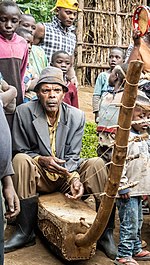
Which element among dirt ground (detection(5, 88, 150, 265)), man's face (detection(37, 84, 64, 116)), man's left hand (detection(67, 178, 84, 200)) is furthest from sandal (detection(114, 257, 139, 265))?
man's face (detection(37, 84, 64, 116))

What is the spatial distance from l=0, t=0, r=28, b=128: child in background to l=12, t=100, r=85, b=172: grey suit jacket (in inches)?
5.5

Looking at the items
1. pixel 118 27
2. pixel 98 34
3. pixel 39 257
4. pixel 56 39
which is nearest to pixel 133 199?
pixel 39 257

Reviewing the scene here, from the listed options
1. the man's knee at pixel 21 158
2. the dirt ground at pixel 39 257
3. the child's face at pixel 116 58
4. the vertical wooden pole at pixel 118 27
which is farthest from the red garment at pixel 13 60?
the vertical wooden pole at pixel 118 27

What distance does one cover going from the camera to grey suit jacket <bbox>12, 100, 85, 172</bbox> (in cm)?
490

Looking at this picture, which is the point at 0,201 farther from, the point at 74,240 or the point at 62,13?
the point at 62,13

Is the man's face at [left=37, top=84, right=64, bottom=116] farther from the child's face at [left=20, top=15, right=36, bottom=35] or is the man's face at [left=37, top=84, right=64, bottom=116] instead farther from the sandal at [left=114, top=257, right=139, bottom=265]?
the sandal at [left=114, top=257, right=139, bottom=265]

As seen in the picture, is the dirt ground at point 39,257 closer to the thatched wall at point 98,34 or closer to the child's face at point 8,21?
the child's face at point 8,21

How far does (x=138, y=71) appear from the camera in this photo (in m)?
3.07

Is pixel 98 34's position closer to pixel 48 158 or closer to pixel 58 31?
pixel 58 31

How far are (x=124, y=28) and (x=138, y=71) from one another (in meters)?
10.0

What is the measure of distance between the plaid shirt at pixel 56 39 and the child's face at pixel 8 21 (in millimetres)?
A: 1649

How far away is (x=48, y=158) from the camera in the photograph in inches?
186

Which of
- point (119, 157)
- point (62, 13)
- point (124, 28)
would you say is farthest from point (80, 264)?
point (124, 28)

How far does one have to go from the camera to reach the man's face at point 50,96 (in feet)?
16.1
